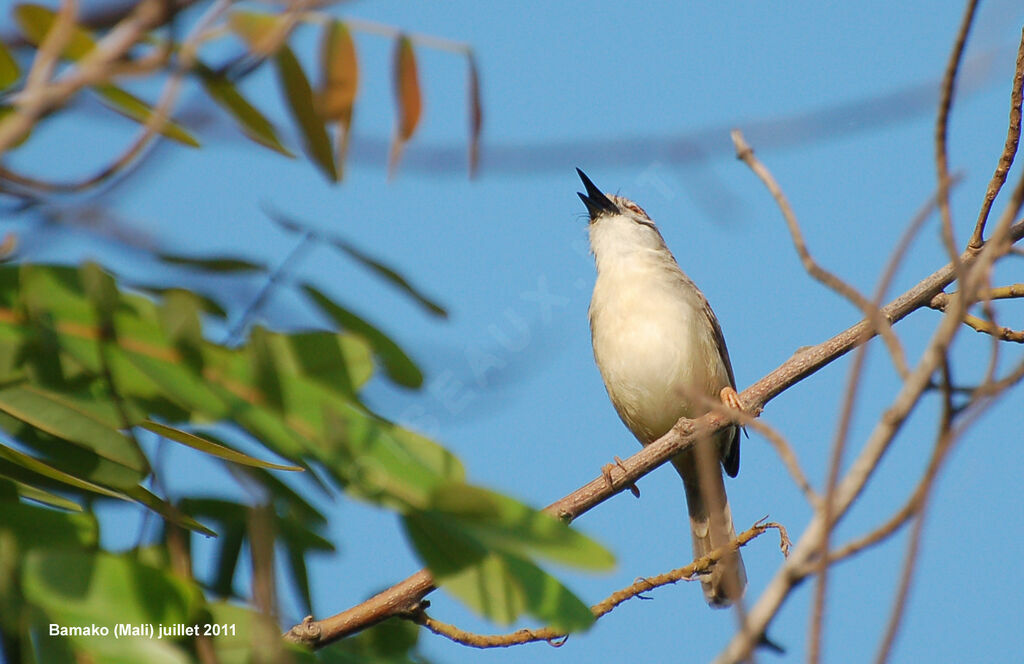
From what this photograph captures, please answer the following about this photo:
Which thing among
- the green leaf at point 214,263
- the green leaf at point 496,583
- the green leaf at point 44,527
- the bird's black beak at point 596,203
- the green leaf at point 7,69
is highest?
the bird's black beak at point 596,203

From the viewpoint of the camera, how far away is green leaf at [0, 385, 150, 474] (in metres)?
1.89

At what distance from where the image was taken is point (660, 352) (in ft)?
18.2

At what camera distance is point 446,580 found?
5.72ft

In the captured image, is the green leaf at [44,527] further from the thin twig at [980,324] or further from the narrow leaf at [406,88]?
the thin twig at [980,324]

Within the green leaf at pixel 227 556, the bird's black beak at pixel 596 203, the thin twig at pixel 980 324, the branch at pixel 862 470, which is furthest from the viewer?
the bird's black beak at pixel 596 203

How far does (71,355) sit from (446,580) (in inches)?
28.3

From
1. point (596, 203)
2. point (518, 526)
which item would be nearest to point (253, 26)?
point (518, 526)

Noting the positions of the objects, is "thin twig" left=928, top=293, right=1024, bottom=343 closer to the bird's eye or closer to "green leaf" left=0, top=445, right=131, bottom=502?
"green leaf" left=0, top=445, right=131, bottom=502

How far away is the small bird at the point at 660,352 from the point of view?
5.53 m

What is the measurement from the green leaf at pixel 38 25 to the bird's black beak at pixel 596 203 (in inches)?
198

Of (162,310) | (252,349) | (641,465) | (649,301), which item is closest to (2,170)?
(162,310)

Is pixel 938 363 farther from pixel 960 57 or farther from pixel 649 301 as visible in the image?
pixel 649 301

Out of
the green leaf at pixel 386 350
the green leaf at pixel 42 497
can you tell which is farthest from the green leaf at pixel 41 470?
the green leaf at pixel 386 350

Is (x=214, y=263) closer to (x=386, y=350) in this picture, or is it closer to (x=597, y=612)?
(x=386, y=350)
